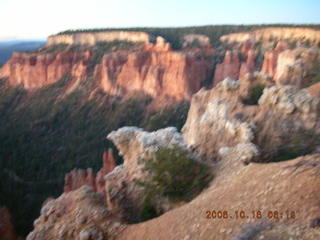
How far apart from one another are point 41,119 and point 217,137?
34.4 m

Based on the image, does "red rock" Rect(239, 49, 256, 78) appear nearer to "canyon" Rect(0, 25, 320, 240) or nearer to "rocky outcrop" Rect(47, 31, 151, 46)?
"canyon" Rect(0, 25, 320, 240)

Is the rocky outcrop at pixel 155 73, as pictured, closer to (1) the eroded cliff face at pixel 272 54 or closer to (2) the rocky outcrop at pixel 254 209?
(1) the eroded cliff face at pixel 272 54

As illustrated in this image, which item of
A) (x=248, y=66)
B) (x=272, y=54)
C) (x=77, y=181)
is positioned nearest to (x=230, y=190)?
(x=77, y=181)

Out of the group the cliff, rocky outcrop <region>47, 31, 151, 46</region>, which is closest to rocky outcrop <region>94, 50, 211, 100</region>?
rocky outcrop <region>47, 31, 151, 46</region>

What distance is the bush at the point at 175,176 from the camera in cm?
680

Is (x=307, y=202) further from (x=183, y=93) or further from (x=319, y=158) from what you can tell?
(x=183, y=93)

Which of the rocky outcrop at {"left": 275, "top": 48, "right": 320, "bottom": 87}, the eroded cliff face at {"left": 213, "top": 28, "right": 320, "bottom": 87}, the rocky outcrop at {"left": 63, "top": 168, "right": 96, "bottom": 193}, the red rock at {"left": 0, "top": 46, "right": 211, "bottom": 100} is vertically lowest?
the rocky outcrop at {"left": 63, "top": 168, "right": 96, "bottom": 193}

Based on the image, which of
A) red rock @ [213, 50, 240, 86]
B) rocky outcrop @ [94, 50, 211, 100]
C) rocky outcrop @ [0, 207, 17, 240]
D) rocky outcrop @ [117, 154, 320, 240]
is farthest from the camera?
rocky outcrop @ [94, 50, 211, 100]

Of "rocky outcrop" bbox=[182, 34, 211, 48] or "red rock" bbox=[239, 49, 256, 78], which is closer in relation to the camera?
"red rock" bbox=[239, 49, 256, 78]

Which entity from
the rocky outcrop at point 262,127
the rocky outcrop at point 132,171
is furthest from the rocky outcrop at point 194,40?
the rocky outcrop at point 132,171

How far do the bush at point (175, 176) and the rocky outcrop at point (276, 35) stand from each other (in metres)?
36.3
